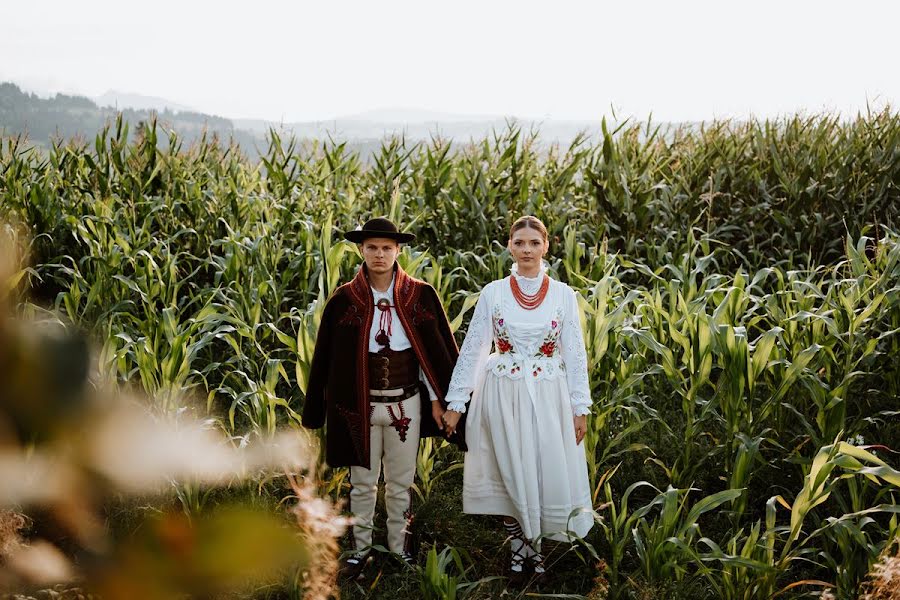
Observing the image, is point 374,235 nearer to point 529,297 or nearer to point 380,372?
point 380,372

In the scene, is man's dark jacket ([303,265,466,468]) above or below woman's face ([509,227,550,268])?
below

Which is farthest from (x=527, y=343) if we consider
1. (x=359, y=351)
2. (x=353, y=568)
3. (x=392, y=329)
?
(x=353, y=568)

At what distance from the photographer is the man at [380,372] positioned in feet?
9.66

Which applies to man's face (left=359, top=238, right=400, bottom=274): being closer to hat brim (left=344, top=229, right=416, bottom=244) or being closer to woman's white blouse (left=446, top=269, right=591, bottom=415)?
hat brim (left=344, top=229, right=416, bottom=244)

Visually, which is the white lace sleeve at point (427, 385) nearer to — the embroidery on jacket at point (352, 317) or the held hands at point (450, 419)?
the held hands at point (450, 419)

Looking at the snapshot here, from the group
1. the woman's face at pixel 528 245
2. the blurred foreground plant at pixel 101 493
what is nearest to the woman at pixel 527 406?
the woman's face at pixel 528 245

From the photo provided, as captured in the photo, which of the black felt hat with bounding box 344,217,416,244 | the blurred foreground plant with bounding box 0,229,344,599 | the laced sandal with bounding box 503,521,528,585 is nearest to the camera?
the blurred foreground plant with bounding box 0,229,344,599

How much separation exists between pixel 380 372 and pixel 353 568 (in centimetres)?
73

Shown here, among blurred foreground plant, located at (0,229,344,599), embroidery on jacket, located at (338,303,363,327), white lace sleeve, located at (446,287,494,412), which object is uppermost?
blurred foreground plant, located at (0,229,344,599)

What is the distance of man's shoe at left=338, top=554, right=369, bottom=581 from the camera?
3049mm

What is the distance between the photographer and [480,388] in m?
3.04

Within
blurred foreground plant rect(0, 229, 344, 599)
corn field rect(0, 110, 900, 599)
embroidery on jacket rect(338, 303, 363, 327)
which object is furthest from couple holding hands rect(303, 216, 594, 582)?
blurred foreground plant rect(0, 229, 344, 599)

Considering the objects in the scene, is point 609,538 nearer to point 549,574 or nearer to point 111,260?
point 549,574

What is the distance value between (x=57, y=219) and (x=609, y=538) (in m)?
4.59
